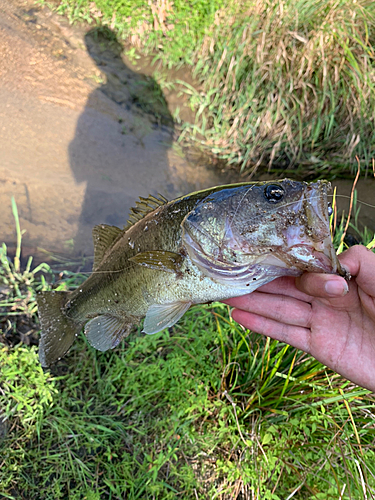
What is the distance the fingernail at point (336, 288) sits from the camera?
164cm

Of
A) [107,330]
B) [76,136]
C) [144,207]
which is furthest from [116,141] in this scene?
[107,330]

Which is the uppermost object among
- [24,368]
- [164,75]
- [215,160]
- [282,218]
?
[164,75]

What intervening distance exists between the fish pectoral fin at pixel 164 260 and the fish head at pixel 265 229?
98mm

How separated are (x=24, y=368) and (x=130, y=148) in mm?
3142

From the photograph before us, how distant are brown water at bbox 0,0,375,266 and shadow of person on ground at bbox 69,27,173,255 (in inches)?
0.6

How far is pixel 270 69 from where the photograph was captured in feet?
14.0

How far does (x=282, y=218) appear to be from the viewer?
5.09ft

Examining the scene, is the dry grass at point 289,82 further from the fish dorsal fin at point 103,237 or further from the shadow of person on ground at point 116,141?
the fish dorsal fin at point 103,237

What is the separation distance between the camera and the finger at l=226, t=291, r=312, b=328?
206cm

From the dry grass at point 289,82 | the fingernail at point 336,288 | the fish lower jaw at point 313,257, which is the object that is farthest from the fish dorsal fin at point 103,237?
the dry grass at point 289,82

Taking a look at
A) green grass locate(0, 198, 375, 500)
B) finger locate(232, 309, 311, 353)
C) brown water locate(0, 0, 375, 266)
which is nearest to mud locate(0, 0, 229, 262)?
brown water locate(0, 0, 375, 266)

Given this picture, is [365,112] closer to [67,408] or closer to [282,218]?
[282,218]

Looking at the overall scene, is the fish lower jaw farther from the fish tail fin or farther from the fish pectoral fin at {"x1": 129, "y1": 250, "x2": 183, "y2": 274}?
the fish tail fin

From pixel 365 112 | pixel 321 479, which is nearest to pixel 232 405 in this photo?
pixel 321 479
